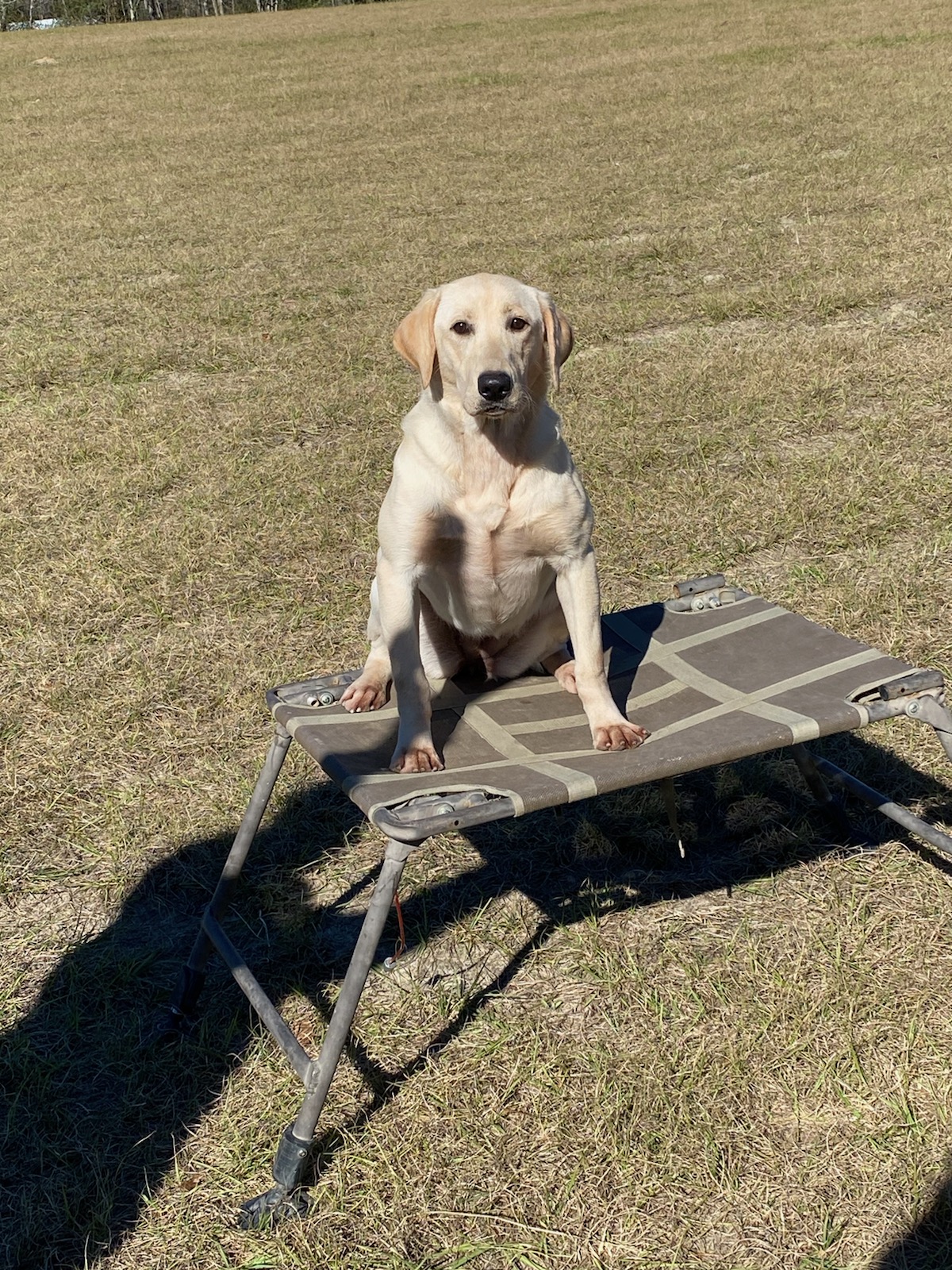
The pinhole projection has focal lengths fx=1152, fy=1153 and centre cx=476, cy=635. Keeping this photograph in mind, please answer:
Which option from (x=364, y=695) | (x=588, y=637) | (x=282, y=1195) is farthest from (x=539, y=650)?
(x=282, y=1195)

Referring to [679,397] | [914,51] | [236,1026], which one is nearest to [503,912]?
[236,1026]

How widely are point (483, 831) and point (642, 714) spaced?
88 cm

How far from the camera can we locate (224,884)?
285cm

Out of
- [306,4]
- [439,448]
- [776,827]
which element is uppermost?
[306,4]

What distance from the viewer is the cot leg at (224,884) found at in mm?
2762

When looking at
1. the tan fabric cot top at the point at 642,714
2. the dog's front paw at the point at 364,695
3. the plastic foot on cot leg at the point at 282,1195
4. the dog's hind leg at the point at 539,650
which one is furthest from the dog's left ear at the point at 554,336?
the plastic foot on cot leg at the point at 282,1195

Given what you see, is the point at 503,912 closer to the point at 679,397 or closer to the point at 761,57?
the point at 679,397

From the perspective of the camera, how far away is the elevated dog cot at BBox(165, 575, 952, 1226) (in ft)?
7.38

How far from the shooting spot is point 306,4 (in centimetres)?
4725

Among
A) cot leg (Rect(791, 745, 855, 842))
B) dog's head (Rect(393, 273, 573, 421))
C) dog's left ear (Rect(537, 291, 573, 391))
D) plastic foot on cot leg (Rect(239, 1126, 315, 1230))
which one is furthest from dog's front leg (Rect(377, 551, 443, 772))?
cot leg (Rect(791, 745, 855, 842))

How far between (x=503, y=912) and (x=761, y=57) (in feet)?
62.1

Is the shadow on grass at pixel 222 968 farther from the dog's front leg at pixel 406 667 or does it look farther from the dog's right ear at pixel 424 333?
the dog's right ear at pixel 424 333

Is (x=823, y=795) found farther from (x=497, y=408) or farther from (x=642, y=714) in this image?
(x=497, y=408)

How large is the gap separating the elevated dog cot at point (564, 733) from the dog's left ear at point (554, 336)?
2.47 ft
